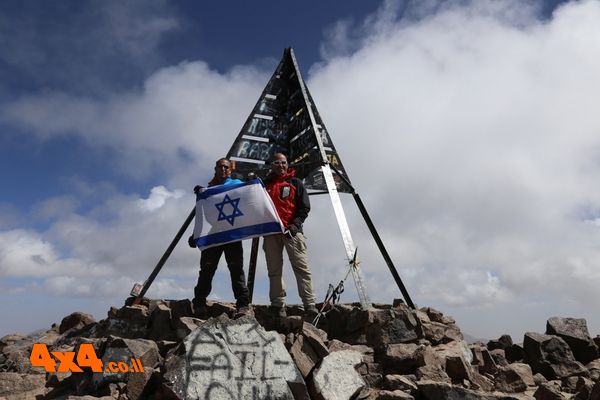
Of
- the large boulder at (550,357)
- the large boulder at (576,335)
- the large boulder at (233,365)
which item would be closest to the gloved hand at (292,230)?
the large boulder at (233,365)

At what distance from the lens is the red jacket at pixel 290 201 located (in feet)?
24.6

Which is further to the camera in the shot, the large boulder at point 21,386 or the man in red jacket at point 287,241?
the man in red jacket at point 287,241

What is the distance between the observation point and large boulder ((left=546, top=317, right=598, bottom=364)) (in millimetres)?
8279

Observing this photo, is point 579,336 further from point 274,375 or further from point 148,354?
point 148,354

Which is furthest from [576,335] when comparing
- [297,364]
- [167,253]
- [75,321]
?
[75,321]

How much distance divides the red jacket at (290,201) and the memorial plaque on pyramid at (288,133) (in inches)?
74.8

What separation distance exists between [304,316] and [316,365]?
216cm

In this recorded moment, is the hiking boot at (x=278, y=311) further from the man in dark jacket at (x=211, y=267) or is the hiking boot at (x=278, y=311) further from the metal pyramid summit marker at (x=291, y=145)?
the metal pyramid summit marker at (x=291, y=145)

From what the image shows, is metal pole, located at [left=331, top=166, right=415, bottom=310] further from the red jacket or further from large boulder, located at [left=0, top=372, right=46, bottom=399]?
large boulder, located at [left=0, top=372, right=46, bottom=399]

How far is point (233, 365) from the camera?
4.91 meters

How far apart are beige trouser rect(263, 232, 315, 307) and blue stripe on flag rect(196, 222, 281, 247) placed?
24 cm

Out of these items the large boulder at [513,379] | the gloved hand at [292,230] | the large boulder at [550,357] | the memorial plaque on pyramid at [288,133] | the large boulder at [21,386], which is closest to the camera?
the large boulder at [21,386]

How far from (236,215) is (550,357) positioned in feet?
19.2

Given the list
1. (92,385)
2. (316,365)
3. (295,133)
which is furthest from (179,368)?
(295,133)
